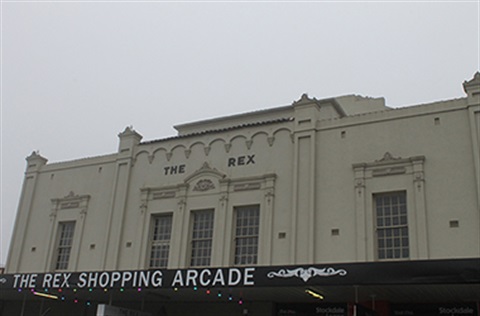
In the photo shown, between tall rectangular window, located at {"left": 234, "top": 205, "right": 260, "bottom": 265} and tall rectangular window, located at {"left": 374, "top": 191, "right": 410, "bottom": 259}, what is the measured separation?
444 centimetres

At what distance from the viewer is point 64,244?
→ 2434 cm

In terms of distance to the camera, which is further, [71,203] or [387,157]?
[71,203]

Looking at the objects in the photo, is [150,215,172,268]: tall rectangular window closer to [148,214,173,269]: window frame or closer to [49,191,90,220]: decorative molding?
[148,214,173,269]: window frame

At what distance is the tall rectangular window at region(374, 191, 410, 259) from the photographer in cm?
1762

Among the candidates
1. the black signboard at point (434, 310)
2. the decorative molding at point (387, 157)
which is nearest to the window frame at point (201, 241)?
the decorative molding at point (387, 157)

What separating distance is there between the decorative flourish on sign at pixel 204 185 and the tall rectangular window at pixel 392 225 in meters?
6.41

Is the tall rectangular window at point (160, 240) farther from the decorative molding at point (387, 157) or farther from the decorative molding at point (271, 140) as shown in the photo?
the decorative molding at point (387, 157)

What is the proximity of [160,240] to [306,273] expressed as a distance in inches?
337

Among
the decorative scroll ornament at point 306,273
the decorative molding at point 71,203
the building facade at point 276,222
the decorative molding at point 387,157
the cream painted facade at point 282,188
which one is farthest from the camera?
the decorative molding at point 71,203

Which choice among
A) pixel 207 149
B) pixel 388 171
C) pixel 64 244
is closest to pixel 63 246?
pixel 64 244

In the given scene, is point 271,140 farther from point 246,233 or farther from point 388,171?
point 388,171

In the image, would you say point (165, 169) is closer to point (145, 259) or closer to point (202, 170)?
point (202, 170)

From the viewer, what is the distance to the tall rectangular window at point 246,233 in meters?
20.1

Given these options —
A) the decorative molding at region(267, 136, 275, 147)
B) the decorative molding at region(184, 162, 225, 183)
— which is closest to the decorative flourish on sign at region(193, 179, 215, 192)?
the decorative molding at region(184, 162, 225, 183)
